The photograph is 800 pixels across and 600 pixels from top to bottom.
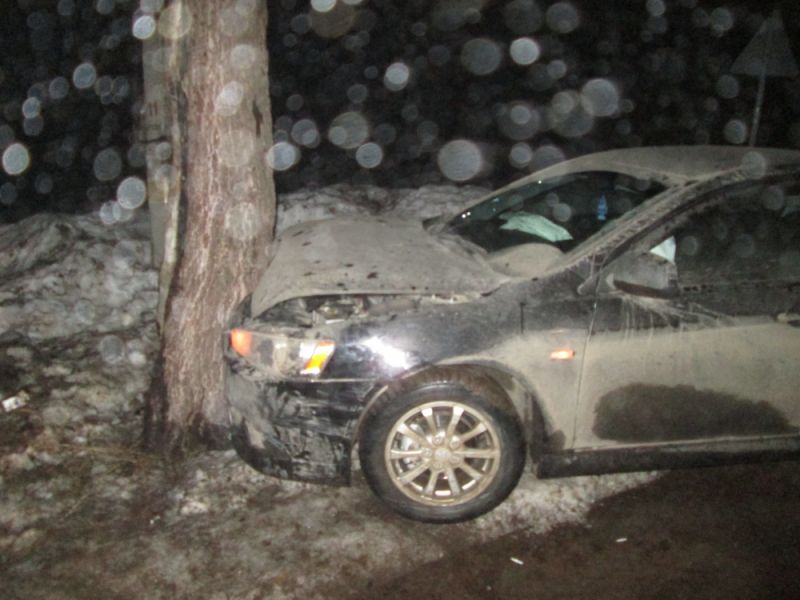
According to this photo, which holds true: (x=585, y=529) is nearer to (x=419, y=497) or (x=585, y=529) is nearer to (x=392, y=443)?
(x=419, y=497)

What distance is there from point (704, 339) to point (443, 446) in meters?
1.35

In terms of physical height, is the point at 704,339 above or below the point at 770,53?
below

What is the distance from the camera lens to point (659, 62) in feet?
56.0

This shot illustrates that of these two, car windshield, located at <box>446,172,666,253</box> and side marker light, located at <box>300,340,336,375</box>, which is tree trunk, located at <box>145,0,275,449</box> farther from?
car windshield, located at <box>446,172,666,253</box>

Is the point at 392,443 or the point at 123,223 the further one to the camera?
the point at 123,223

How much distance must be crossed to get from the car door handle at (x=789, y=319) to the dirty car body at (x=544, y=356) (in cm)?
1

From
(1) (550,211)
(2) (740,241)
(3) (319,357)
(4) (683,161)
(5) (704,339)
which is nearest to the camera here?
(3) (319,357)

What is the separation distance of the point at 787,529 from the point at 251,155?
3409 millimetres

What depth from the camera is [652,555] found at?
3385 millimetres

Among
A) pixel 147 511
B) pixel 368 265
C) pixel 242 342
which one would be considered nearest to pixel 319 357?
pixel 242 342

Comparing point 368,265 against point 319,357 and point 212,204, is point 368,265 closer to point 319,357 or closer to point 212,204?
point 319,357

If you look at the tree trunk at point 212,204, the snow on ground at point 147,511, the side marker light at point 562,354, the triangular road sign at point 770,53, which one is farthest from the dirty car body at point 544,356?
the triangular road sign at point 770,53

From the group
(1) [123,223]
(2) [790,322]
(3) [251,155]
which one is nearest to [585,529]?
(2) [790,322]

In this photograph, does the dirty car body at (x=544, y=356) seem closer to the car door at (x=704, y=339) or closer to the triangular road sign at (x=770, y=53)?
the car door at (x=704, y=339)
